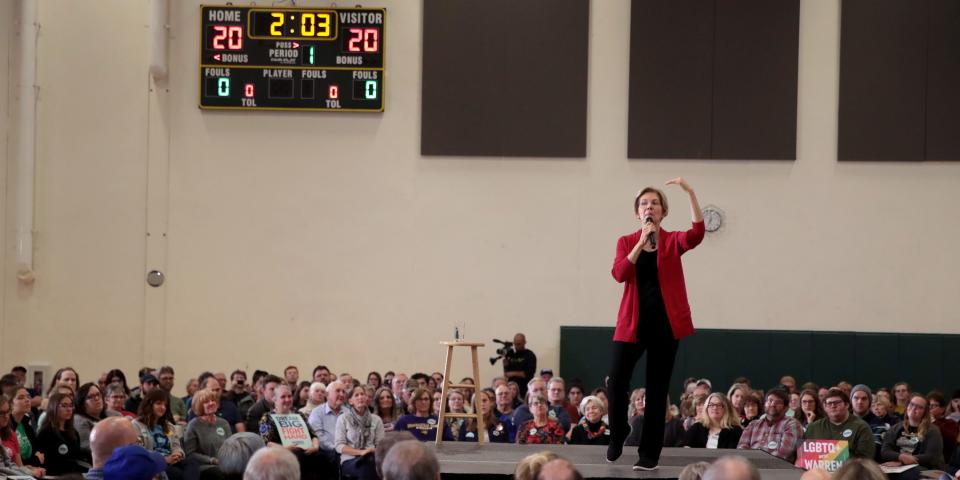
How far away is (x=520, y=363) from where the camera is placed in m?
14.6

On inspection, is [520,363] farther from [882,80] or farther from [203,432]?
[203,432]

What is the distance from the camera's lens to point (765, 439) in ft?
26.5

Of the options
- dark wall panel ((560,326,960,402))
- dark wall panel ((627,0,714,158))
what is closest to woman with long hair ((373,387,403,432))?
dark wall panel ((560,326,960,402))

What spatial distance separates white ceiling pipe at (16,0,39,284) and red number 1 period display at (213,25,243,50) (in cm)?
261

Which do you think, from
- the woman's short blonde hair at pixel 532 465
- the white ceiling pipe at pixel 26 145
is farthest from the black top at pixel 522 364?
the woman's short blonde hair at pixel 532 465

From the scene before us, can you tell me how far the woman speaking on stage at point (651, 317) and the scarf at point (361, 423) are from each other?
3317mm

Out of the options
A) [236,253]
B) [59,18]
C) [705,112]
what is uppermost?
[59,18]

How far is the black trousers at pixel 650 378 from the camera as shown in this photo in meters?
6.01

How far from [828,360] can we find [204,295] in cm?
877

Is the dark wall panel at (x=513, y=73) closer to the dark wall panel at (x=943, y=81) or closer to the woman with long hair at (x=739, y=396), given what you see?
the dark wall panel at (x=943, y=81)

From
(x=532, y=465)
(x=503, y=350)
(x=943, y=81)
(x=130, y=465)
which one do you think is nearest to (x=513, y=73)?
(x=503, y=350)

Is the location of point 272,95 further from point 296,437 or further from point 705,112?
point 296,437

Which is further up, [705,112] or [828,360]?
[705,112]

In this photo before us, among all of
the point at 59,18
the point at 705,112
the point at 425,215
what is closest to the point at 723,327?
the point at 705,112
